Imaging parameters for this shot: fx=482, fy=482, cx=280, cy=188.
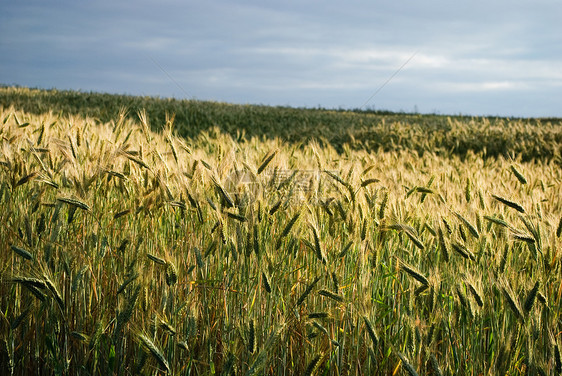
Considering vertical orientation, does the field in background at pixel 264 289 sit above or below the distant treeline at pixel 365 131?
below

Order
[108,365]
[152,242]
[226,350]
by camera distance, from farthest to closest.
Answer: [152,242]
[108,365]
[226,350]

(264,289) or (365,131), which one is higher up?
(365,131)

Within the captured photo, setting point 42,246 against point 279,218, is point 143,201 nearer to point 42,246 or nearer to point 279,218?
point 42,246

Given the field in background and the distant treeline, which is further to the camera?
the distant treeline

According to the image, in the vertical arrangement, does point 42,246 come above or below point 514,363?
above

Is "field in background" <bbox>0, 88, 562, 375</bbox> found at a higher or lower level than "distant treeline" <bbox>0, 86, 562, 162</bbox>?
lower

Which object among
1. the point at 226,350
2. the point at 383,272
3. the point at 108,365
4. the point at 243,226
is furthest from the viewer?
the point at 383,272

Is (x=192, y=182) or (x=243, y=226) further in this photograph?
(x=192, y=182)

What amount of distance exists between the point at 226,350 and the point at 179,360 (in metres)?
0.19

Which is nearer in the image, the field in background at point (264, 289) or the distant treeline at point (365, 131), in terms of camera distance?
the field in background at point (264, 289)

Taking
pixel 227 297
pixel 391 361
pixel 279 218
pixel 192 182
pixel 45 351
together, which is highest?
pixel 192 182

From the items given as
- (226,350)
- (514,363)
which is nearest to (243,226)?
(226,350)

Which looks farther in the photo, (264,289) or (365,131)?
(365,131)

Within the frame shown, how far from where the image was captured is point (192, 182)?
244 centimetres
